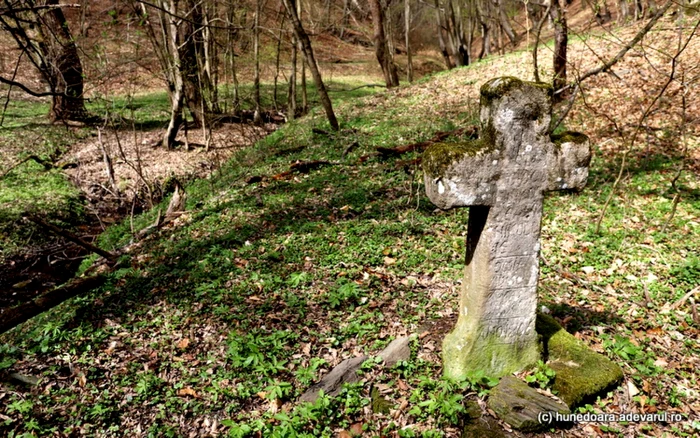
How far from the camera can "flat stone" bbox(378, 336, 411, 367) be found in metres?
4.14

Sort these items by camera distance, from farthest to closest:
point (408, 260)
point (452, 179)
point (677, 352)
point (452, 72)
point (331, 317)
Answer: point (452, 72)
point (408, 260)
point (331, 317)
point (677, 352)
point (452, 179)

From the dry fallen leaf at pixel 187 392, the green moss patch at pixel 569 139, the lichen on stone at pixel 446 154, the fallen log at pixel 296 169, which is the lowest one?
the dry fallen leaf at pixel 187 392

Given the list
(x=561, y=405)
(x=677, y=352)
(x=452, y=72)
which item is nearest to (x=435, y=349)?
(x=561, y=405)

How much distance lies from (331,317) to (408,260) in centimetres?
155

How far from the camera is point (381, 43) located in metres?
18.5

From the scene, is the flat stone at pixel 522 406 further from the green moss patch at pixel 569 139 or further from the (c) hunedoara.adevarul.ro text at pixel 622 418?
the green moss patch at pixel 569 139

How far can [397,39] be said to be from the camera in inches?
1527

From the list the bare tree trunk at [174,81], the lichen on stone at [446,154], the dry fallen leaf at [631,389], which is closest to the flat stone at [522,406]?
the dry fallen leaf at [631,389]

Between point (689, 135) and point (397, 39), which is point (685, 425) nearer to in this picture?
point (689, 135)

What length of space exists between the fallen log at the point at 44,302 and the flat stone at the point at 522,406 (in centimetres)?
549

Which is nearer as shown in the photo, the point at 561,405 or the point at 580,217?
the point at 561,405

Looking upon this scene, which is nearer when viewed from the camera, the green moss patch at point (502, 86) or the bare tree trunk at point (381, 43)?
the green moss patch at point (502, 86)

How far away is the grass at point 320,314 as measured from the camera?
3830mm

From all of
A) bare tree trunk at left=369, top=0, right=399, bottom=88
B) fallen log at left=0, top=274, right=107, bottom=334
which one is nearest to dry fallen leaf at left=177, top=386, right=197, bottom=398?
fallen log at left=0, top=274, right=107, bottom=334
